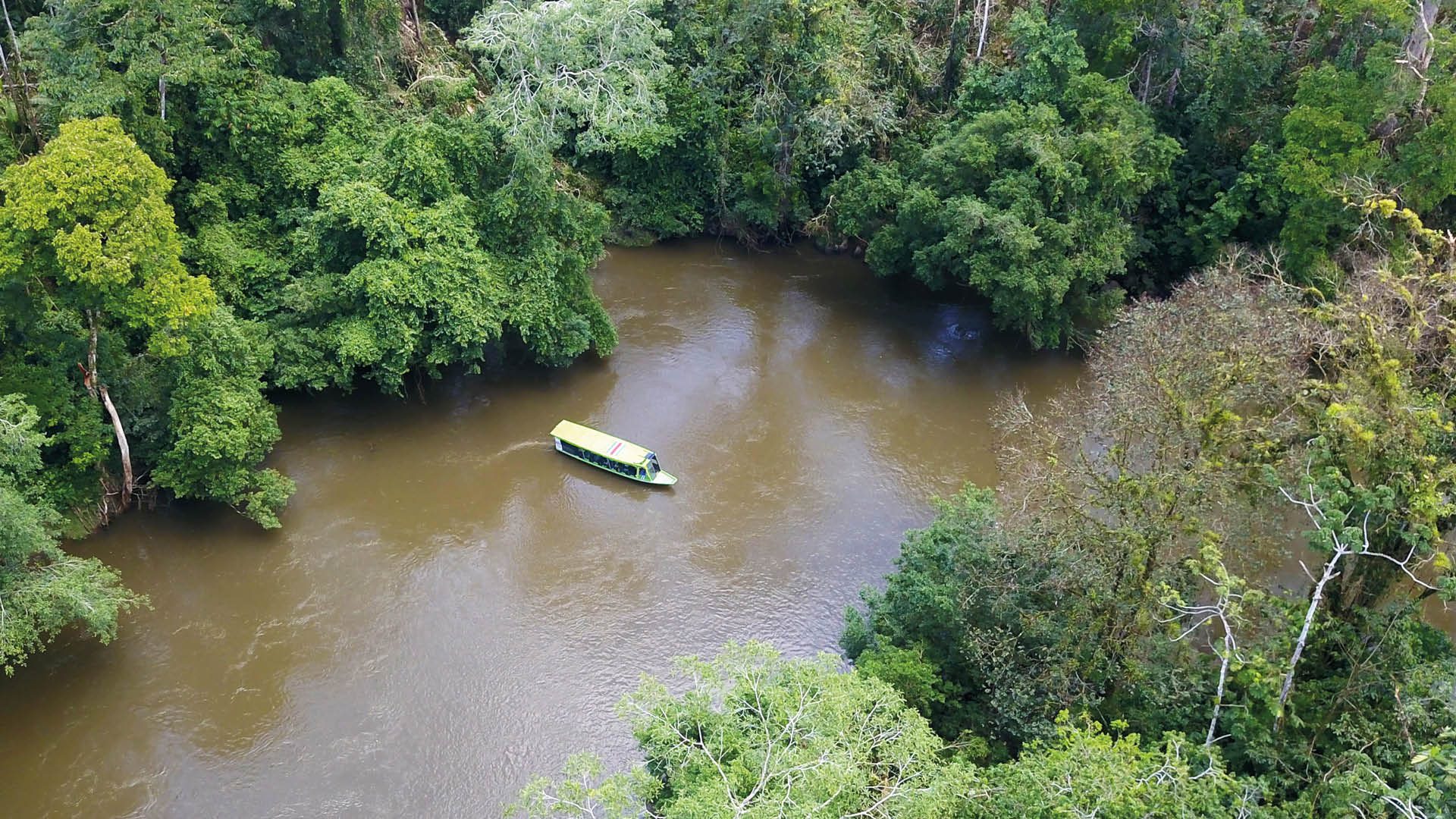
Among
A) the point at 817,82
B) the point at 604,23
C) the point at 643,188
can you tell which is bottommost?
the point at 643,188

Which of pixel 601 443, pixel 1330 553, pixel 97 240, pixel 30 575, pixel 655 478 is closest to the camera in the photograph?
pixel 1330 553

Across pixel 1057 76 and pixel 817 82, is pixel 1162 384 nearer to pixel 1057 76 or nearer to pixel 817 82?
pixel 1057 76

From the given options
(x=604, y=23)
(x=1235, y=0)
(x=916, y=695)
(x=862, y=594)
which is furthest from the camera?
(x=1235, y=0)

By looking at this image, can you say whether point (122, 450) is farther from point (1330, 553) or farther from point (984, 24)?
point (984, 24)

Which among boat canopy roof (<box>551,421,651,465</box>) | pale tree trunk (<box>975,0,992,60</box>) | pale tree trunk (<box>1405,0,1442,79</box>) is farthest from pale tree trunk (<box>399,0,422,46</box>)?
pale tree trunk (<box>1405,0,1442,79</box>)

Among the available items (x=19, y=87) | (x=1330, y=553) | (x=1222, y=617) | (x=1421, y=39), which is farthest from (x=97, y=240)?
(x=1421, y=39)

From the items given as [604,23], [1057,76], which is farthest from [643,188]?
[1057,76]

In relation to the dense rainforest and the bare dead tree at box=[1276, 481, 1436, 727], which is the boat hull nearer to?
the dense rainforest
